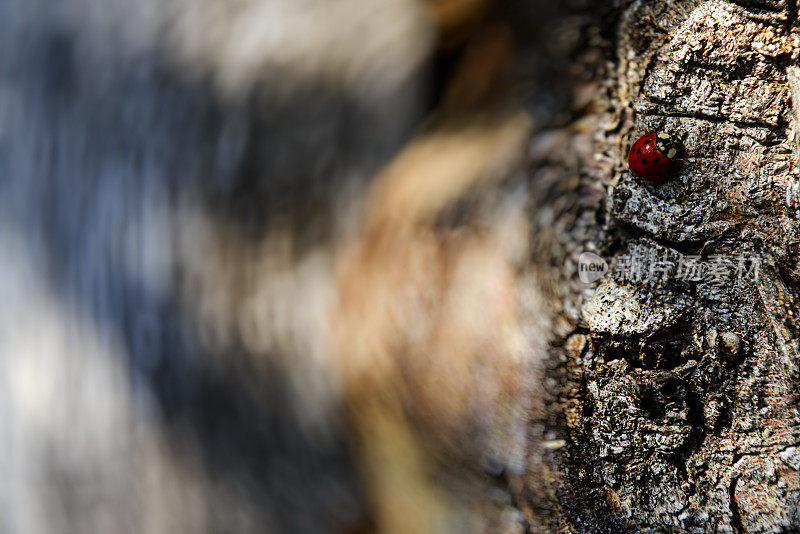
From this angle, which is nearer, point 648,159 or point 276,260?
point 648,159

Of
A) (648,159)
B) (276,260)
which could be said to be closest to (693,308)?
(648,159)

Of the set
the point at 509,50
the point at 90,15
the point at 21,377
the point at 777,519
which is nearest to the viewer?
the point at 777,519

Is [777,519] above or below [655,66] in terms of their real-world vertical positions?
below

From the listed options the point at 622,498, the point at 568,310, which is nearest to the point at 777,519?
the point at 622,498

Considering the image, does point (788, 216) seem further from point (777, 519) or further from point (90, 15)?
point (90, 15)

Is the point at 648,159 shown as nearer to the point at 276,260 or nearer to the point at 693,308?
the point at 693,308
